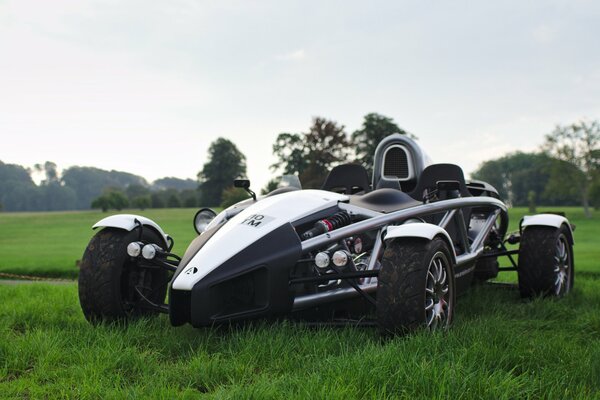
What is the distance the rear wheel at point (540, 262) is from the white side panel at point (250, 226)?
273 cm

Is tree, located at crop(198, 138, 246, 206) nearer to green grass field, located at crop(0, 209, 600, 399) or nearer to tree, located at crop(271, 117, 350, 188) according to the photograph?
tree, located at crop(271, 117, 350, 188)

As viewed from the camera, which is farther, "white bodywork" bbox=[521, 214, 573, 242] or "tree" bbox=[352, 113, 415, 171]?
"tree" bbox=[352, 113, 415, 171]

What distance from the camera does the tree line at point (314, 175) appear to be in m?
52.2

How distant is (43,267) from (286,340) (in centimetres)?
1070

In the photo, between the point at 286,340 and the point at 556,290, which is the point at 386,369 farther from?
the point at 556,290

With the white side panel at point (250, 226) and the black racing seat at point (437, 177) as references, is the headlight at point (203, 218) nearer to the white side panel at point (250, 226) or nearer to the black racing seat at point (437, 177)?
the white side panel at point (250, 226)

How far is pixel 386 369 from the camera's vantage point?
124 inches

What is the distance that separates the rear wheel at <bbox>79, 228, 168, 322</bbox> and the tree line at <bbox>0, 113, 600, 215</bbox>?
99.6 feet

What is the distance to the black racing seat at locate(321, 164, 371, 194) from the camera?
6879 millimetres

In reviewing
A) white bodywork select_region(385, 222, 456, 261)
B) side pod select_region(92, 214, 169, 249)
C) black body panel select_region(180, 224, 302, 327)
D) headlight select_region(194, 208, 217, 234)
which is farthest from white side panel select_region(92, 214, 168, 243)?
white bodywork select_region(385, 222, 456, 261)

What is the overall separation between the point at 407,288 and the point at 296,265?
87 cm

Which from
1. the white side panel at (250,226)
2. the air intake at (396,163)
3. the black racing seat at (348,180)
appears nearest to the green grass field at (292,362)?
the white side panel at (250,226)

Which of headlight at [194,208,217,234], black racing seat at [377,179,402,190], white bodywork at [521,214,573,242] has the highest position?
black racing seat at [377,179,402,190]

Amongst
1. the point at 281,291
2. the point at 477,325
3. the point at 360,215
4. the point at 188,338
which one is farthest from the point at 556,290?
the point at 188,338
